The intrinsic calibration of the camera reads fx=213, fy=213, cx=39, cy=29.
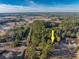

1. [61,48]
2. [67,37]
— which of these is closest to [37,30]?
[61,48]

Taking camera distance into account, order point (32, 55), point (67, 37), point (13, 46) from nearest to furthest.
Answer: point (32, 55)
point (13, 46)
point (67, 37)

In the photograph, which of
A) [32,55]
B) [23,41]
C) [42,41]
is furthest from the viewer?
[23,41]

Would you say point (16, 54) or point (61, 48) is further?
point (61, 48)

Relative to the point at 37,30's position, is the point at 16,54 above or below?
below

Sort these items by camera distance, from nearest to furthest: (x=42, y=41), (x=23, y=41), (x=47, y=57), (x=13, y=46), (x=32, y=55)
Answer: (x=32, y=55) → (x=47, y=57) → (x=42, y=41) → (x=13, y=46) → (x=23, y=41)

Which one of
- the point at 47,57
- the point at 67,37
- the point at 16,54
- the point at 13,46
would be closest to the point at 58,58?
the point at 47,57

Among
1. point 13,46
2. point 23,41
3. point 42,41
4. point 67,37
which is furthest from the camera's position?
point 67,37

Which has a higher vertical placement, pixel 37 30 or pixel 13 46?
pixel 37 30

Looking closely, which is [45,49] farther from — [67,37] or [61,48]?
[67,37]

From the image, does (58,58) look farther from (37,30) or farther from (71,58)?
(37,30)
